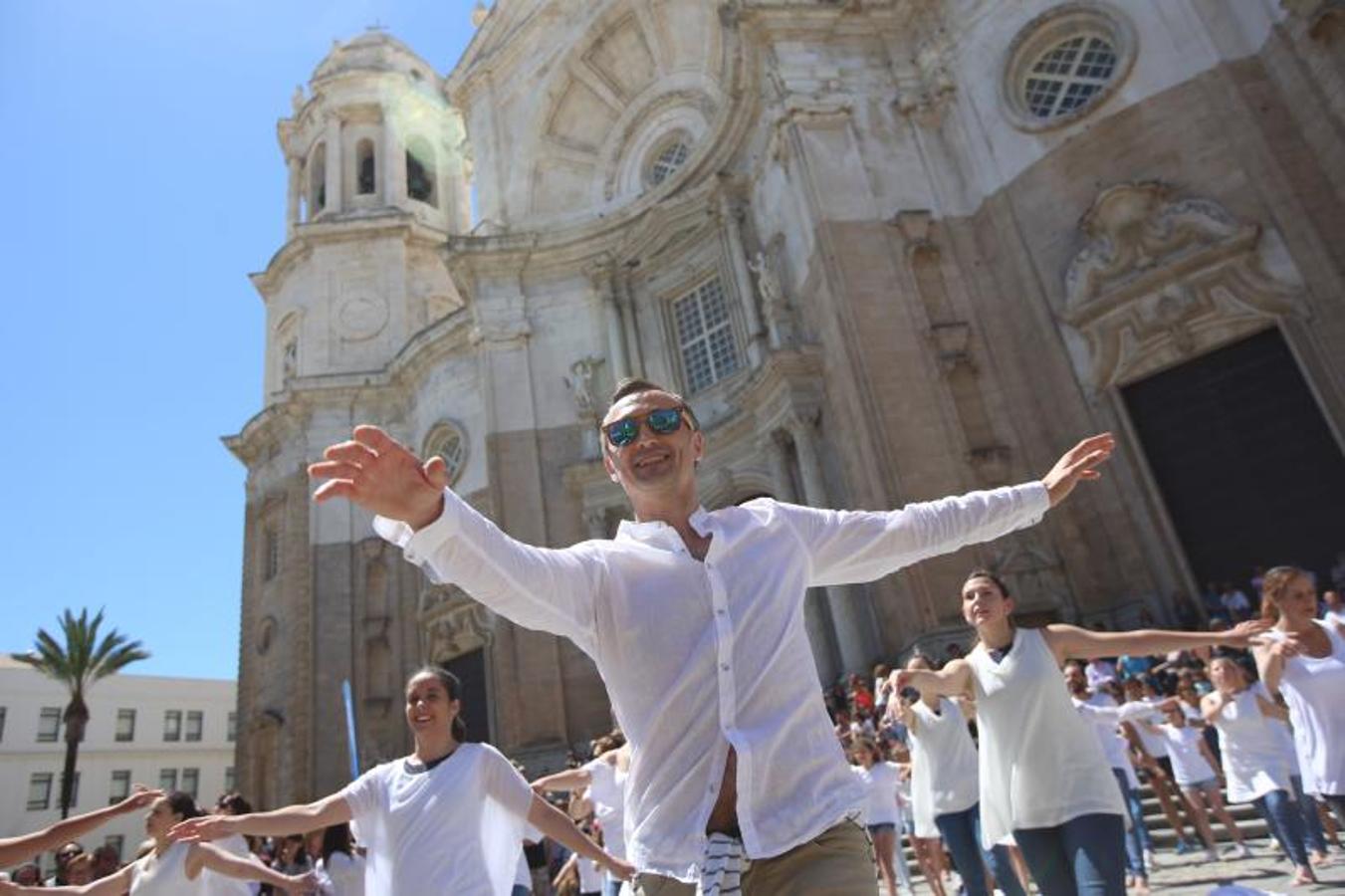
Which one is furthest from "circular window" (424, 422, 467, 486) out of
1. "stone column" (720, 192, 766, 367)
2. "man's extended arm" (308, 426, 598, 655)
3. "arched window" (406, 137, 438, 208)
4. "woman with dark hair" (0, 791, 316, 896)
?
"man's extended arm" (308, 426, 598, 655)

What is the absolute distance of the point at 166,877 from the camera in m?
4.80

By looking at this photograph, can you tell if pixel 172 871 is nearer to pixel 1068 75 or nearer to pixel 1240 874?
pixel 1240 874

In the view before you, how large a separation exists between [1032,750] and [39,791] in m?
57.7

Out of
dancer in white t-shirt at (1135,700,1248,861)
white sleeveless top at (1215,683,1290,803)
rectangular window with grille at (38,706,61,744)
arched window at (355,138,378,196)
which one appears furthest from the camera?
rectangular window with grille at (38,706,61,744)

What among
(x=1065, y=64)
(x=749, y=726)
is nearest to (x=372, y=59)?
(x=1065, y=64)

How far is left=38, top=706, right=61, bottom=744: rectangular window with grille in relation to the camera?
49.1 m

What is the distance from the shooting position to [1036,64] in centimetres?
1797

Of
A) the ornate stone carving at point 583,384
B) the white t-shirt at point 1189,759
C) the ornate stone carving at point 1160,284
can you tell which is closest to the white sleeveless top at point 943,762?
the white t-shirt at point 1189,759

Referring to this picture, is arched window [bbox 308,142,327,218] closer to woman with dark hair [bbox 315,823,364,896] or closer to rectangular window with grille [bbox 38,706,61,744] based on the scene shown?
rectangular window with grille [bbox 38,706,61,744]

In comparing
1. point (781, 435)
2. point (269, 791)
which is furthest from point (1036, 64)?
point (269, 791)

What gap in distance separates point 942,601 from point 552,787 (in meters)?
9.39

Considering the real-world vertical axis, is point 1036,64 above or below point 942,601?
above

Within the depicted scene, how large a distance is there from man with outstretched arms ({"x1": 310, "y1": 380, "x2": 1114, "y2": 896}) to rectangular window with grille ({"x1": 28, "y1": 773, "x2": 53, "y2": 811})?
190 feet

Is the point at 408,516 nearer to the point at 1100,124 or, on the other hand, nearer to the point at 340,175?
the point at 1100,124
